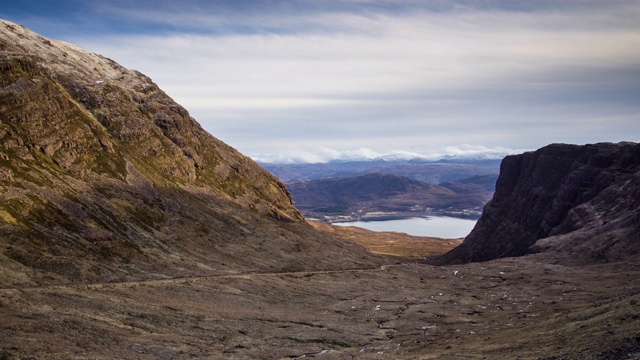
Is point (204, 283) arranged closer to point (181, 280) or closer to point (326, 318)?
point (181, 280)

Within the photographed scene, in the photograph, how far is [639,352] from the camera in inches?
2120

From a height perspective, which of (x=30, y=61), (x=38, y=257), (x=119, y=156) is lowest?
(x=38, y=257)

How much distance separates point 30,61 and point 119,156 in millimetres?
48389

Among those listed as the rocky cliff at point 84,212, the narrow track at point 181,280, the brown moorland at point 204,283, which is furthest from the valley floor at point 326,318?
the rocky cliff at point 84,212

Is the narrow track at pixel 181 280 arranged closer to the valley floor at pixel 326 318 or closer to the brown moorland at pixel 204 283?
the brown moorland at pixel 204 283

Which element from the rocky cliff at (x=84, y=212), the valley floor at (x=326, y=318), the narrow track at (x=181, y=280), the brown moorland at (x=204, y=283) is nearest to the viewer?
the valley floor at (x=326, y=318)

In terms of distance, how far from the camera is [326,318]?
11169cm

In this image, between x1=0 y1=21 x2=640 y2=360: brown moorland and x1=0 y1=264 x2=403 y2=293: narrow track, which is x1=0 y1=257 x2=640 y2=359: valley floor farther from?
x1=0 y1=264 x2=403 y2=293: narrow track

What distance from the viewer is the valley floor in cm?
6744

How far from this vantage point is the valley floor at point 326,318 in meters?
67.4

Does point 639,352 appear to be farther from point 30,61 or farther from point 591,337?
point 30,61

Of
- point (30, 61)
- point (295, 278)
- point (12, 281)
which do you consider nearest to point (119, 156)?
point (30, 61)

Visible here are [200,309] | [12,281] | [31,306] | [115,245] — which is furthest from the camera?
[115,245]

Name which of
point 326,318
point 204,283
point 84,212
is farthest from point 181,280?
point 84,212
